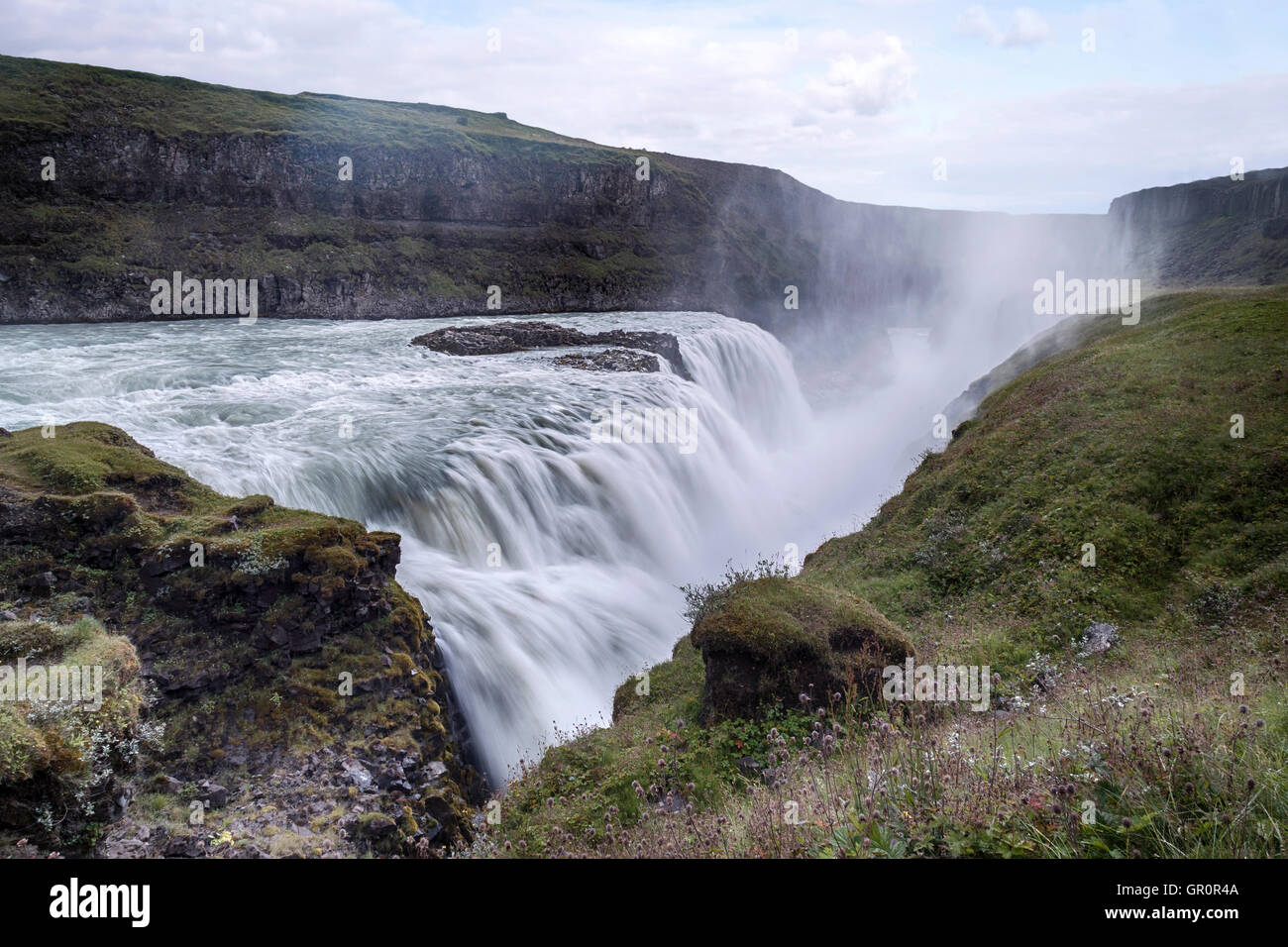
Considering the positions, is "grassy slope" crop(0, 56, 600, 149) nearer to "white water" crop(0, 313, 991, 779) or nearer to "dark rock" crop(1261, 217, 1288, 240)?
"white water" crop(0, 313, 991, 779)

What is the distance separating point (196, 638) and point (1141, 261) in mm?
125722

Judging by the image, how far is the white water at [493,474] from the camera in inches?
623

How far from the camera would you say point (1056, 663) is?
11633 millimetres

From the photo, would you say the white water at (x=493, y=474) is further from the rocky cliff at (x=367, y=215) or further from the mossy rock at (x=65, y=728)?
the rocky cliff at (x=367, y=215)

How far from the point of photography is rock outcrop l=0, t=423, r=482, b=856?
8297 mm

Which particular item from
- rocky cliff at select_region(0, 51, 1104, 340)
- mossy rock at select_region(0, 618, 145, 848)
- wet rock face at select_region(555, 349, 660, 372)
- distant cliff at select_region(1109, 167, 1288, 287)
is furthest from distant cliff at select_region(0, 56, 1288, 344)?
mossy rock at select_region(0, 618, 145, 848)

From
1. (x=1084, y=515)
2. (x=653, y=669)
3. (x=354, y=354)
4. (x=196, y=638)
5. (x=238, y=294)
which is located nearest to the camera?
(x=196, y=638)

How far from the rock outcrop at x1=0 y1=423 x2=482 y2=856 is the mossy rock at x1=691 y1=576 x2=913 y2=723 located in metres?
4.03

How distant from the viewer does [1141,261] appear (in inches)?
4114

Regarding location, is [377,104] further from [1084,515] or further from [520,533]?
[1084,515]

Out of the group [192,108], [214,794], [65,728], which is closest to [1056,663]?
[214,794]

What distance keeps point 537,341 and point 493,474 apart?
27862 mm

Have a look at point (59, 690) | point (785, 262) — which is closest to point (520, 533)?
point (59, 690)
